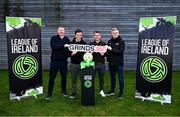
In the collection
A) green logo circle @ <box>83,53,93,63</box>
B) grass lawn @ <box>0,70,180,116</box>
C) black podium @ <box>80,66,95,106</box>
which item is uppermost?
green logo circle @ <box>83,53,93,63</box>

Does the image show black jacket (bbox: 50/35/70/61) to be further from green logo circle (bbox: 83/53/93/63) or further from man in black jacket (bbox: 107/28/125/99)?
man in black jacket (bbox: 107/28/125/99)

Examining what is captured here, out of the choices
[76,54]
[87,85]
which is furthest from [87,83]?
[76,54]

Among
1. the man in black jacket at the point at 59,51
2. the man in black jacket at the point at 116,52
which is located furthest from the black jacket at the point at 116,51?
the man in black jacket at the point at 59,51


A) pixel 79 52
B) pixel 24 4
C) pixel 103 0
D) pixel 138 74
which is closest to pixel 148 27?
pixel 138 74

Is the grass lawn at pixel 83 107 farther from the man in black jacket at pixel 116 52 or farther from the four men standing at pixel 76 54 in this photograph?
the man in black jacket at pixel 116 52

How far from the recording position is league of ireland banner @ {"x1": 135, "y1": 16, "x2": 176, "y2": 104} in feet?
23.1

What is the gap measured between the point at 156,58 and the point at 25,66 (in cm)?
295

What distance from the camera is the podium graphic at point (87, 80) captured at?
23.1 feet

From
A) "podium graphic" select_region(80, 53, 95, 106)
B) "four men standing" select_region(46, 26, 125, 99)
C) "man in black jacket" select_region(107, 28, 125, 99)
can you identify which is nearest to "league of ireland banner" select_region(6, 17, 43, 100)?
"four men standing" select_region(46, 26, 125, 99)

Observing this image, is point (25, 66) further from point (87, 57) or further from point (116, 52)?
point (116, 52)

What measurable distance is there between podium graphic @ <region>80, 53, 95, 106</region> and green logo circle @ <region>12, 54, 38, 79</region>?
1.31 m

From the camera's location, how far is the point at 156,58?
7.23m

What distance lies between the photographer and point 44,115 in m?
6.33

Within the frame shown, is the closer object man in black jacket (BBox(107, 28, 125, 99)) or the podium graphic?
the podium graphic
